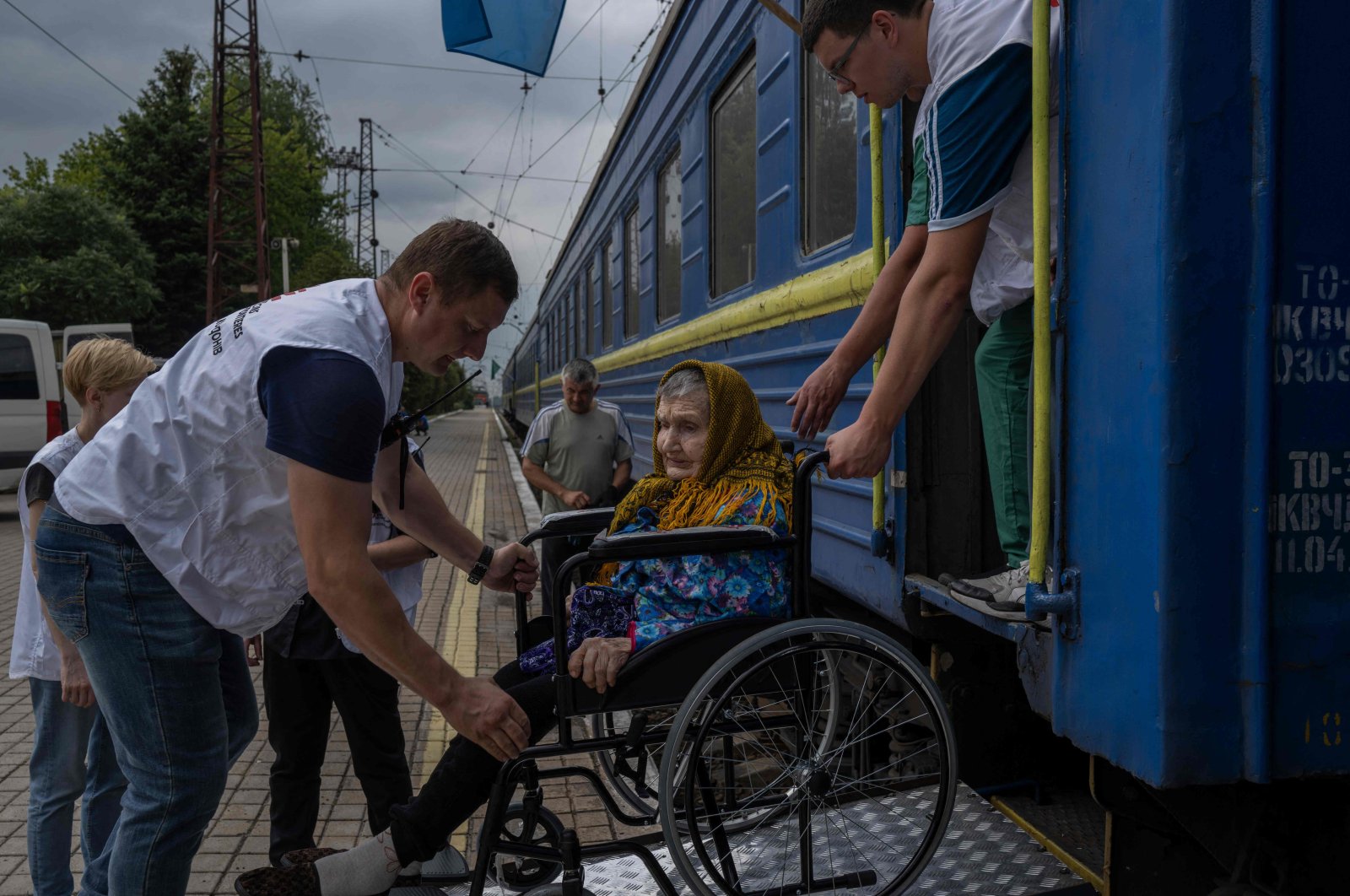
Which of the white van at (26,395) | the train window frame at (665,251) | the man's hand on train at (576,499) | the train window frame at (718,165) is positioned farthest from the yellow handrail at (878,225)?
the white van at (26,395)

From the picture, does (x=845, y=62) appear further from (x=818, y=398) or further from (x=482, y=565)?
(x=482, y=565)

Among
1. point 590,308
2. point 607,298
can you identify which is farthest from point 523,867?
point 590,308

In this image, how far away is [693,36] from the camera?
18.6 ft

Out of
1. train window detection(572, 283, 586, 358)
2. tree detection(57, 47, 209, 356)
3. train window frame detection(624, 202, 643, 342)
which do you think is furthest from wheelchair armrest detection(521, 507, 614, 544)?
tree detection(57, 47, 209, 356)

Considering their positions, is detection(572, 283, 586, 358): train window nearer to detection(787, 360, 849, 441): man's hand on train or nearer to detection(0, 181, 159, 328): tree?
detection(787, 360, 849, 441): man's hand on train

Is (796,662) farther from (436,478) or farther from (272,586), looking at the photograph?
(436,478)

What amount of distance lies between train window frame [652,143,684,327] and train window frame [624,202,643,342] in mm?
690

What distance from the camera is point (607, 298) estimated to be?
10305 mm

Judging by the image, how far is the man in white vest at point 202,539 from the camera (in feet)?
7.01

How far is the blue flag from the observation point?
3850mm

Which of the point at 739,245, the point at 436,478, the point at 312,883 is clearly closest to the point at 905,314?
the point at 312,883

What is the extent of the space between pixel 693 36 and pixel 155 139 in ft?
105

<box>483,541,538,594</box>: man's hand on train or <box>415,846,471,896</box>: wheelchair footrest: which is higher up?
<box>483,541,538,594</box>: man's hand on train

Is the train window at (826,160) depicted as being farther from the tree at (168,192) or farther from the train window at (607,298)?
the tree at (168,192)
